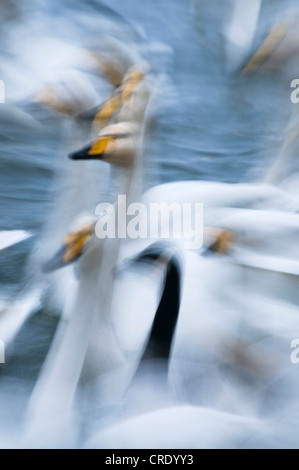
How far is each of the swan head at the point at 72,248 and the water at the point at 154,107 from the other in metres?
0.17

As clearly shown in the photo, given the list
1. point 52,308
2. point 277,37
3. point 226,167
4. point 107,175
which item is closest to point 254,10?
point 277,37

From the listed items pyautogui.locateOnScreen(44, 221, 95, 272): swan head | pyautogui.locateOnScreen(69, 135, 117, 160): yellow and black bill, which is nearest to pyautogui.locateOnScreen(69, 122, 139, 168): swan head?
A: pyautogui.locateOnScreen(69, 135, 117, 160): yellow and black bill

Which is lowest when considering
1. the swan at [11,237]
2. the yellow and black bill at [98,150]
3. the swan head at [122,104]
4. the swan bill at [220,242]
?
the swan bill at [220,242]

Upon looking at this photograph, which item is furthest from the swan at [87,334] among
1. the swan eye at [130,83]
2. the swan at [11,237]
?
the swan at [11,237]

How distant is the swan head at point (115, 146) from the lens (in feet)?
3.94

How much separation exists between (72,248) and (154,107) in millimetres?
324

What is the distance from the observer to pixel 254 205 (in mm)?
1356

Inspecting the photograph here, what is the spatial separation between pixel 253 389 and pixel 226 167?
38 centimetres

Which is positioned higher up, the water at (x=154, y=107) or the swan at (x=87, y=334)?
the water at (x=154, y=107)

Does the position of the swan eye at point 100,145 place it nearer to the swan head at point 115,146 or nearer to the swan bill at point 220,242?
the swan head at point 115,146

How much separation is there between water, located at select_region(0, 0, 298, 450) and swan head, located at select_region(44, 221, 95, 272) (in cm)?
17

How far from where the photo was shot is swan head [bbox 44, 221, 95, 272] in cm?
117

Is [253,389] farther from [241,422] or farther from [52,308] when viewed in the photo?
[52,308]

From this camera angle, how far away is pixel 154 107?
136cm
